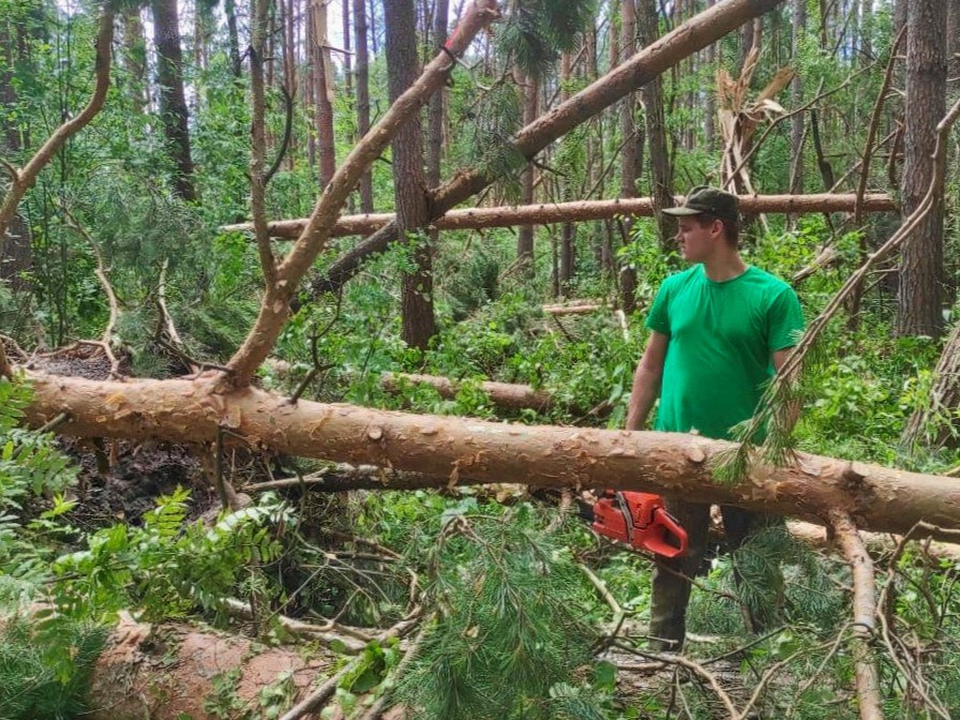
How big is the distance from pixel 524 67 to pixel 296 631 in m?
3.41

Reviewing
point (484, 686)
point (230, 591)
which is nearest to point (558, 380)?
point (230, 591)

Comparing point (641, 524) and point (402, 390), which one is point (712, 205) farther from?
point (402, 390)

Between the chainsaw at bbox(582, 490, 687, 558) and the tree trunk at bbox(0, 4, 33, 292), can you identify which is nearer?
the chainsaw at bbox(582, 490, 687, 558)

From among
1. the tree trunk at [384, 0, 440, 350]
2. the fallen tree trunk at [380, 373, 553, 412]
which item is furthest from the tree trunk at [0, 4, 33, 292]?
the fallen tree trunk at [380, 373, 553, 412]

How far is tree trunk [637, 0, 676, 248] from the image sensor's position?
676 centimetres

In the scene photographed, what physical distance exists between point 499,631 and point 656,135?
6011mm

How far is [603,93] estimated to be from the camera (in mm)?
5926

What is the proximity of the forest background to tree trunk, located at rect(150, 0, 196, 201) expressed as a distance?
0.05 meters

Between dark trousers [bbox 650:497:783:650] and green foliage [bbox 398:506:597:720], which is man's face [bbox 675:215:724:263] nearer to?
dark trousers [bbox 650:497:783:650]

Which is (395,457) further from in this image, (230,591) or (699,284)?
(699,284)

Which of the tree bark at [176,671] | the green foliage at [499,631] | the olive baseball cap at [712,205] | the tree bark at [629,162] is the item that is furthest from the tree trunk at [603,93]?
the green foliage at [499,631]

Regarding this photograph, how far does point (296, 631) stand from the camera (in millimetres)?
2592

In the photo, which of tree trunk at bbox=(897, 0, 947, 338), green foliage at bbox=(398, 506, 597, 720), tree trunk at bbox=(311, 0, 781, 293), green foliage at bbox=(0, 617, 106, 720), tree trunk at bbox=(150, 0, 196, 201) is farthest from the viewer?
tree trunk at bbox=(150, 0, 196, 201)

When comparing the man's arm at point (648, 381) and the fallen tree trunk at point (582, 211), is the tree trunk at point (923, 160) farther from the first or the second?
the man's arm at point (648, 381)
